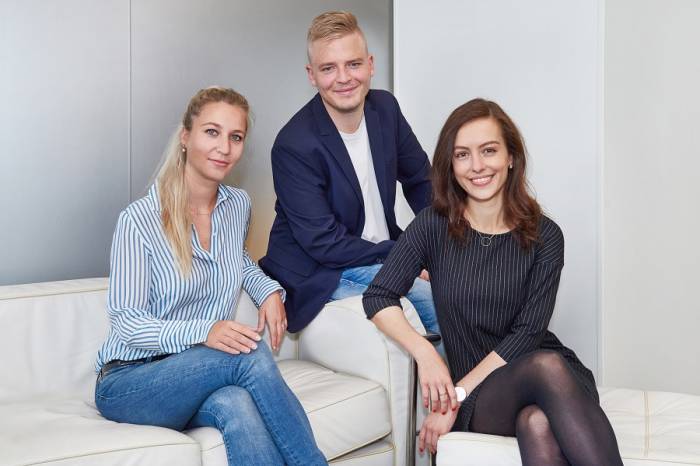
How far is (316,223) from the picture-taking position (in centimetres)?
267

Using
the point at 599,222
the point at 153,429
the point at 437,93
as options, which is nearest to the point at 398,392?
the point at 153,429

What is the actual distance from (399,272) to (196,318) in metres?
0.59

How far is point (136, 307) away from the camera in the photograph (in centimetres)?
211

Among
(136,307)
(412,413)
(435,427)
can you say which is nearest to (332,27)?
(136,307)

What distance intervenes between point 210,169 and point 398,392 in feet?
2.87

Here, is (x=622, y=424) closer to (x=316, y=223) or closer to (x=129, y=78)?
(x=316, y=223)

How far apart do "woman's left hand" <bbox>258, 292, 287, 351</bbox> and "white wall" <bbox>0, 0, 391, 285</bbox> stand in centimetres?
64

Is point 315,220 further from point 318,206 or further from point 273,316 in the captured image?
point 273,316

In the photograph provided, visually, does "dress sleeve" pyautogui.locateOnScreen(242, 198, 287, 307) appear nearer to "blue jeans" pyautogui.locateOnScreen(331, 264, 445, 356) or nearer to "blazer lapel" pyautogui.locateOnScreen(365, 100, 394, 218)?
"blue jeans" pyautogui.locateOnScreen(331, 264, 445, 356)

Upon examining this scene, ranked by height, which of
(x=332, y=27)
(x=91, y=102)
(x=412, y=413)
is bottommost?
(x=412, y=413)

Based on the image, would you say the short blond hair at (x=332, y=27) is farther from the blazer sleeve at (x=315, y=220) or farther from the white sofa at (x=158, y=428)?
the white sofa at (x=158, y=428)

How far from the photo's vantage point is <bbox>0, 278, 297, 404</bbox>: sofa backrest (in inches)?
87.6

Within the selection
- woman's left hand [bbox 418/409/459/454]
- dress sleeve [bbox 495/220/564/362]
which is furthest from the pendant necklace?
woman's left hand [bbox 418/409/459/454]

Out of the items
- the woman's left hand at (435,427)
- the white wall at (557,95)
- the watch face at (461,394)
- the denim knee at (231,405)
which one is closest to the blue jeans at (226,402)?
the denim knee at (231,405)
